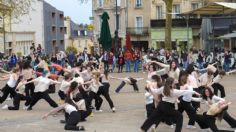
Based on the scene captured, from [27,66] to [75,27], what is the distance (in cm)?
8134

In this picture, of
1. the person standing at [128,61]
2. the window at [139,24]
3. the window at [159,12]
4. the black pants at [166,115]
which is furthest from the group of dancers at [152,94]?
the window at [139,24]

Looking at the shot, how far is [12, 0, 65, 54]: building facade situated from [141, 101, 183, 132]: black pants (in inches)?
1920

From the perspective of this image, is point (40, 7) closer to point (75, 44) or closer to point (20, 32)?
point (20, 32)

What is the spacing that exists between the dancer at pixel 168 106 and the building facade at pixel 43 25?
160 feet

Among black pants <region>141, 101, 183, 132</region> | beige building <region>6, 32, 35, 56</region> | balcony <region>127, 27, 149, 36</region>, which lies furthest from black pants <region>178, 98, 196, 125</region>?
balcony <region>127, 27, 149, 36</region>

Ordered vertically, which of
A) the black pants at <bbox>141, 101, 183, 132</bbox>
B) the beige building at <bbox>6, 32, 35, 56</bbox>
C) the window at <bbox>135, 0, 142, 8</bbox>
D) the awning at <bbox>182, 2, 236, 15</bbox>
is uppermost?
the window at <bbox>135, 0, 142, 8</bbox>

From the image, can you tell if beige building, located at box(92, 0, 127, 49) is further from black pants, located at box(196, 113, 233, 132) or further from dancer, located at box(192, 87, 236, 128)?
black pants, located at box(196, 113, 233, 132)

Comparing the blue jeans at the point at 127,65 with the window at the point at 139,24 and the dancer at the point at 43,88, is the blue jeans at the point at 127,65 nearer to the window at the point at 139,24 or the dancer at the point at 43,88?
the dancer at the point at 43,88

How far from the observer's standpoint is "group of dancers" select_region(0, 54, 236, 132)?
1155 cm

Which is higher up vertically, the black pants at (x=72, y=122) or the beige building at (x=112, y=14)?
the beige building at (x=112, y=14)

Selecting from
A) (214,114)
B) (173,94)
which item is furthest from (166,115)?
(214,114)

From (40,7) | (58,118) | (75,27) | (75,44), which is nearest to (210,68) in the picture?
(58,118)

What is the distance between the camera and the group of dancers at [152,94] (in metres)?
11.5

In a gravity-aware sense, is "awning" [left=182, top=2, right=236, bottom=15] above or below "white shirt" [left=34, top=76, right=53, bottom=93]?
above
